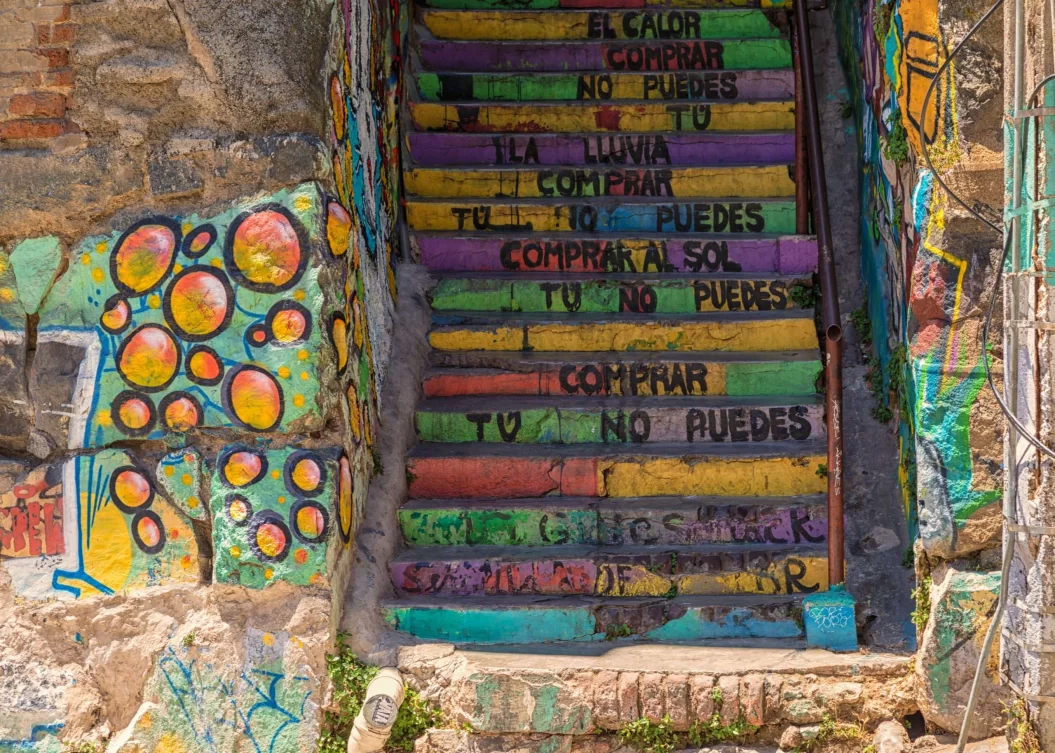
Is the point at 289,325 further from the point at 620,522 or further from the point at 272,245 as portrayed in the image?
the point at 620,522

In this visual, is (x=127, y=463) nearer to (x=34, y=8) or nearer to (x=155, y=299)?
(x=155, y=299)

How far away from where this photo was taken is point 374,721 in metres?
5.02

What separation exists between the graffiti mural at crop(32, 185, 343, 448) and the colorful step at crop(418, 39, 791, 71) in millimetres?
3013

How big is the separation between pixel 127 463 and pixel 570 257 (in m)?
2.65

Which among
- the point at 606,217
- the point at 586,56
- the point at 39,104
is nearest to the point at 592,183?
the point at 606,217

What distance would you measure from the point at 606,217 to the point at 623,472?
1.72 metres

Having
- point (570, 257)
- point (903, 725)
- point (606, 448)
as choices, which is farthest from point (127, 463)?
point (903, 725)

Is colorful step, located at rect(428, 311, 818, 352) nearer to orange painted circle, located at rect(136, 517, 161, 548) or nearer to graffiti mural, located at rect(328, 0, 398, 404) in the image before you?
graffiti mural, located at rect(328, 0, 398, 404)

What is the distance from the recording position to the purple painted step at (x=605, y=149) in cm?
738

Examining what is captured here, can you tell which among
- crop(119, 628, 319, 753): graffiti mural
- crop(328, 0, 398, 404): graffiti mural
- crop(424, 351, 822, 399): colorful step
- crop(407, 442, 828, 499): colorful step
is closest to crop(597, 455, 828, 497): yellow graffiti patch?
crop(407, 442, 828, 499): colorful step

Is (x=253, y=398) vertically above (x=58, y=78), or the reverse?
(x=58, y=78)

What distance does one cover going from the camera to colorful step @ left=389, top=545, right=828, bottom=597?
570 centimetres

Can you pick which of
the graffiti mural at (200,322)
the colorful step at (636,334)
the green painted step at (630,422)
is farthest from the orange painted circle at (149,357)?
the colorful step at (636,334)

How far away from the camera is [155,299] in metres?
Result: 5.34
